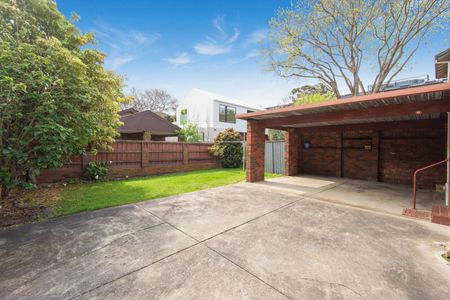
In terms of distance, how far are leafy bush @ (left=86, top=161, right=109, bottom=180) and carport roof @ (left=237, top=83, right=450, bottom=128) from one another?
6714 millimetres

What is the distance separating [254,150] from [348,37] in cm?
997

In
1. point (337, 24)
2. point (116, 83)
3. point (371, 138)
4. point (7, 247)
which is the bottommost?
point (7, 247)

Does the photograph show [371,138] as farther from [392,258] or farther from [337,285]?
[337,285]

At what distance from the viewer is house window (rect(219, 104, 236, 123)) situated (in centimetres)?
1738

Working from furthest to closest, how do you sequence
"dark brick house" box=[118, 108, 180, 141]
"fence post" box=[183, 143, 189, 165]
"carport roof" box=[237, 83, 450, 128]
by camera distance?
1. "dark brick house" box=[118, 108, 180, 141]
2. "fence post" box=[183, 143, 189, 165]
3. "carport roof" box=[237, 83, 450, 128]

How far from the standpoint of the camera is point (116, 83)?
6.61 meters

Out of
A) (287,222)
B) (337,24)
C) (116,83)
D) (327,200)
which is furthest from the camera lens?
(337,24)

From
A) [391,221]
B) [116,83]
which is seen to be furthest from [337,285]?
[116,83]

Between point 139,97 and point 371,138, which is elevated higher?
point 139,97

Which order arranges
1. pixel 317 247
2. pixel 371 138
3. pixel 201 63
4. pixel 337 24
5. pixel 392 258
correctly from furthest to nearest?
pixel 201 63 < pixel 337 24 < pixel 371 138 < pixel 317 247 < pixel 392 258

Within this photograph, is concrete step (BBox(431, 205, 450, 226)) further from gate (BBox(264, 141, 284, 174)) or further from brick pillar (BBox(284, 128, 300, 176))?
gate (BBox(264, 141, 284, 174))

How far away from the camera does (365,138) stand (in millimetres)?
8039

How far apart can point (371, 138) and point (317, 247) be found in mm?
7349

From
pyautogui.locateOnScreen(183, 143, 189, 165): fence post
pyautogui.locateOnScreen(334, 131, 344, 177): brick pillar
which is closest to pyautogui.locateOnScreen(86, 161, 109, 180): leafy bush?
pyautogui.locateOnScreen(183, 143, 189, 165): fence post
